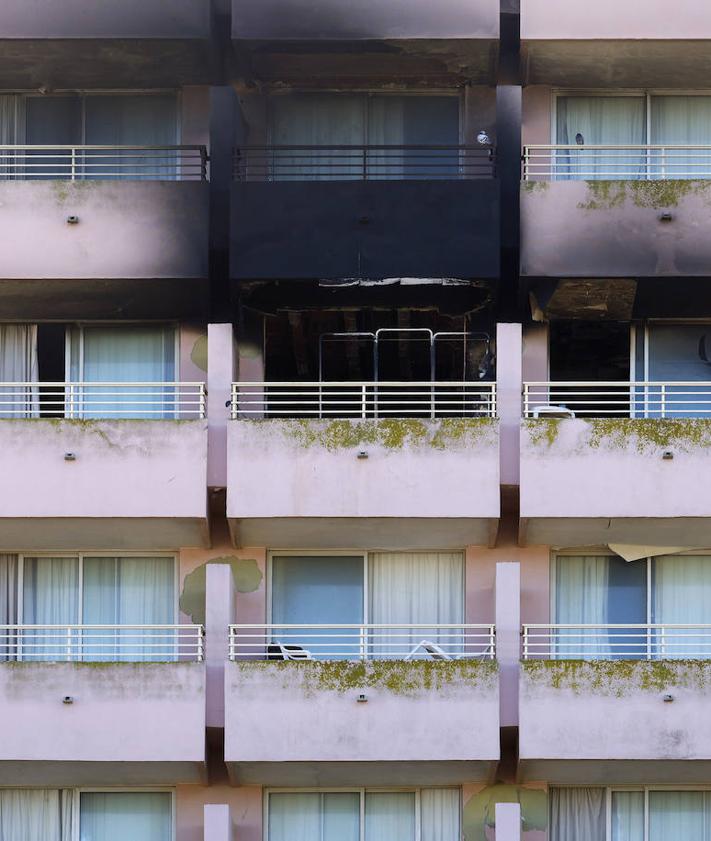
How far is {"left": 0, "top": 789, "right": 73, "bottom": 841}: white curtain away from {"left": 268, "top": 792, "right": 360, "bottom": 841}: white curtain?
2.60 m

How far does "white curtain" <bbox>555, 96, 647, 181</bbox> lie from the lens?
86.9 feet

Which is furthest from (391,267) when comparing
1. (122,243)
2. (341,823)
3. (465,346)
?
(341,823)

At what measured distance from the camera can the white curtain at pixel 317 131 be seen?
86.9 ft

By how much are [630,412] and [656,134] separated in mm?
3867

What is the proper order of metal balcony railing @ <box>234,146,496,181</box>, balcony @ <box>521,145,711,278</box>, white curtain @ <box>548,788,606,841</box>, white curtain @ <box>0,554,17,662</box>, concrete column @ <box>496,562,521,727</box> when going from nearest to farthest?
concrete column @ <box>496,562,521,727</box> < white curtain @ <box>548,788,606,841</box> < balcony @ <box>521,145,711,278</box> < white curtain @ <box>0,554,17,662</box> < metal balcony railing @ <box>234,146,496,181</box>

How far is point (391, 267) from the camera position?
2480cm

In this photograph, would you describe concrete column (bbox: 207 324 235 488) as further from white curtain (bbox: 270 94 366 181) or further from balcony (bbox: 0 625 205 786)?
white curtain (bbox: 270 94 366 181)

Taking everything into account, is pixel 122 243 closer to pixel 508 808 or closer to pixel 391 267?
pixel 391 267

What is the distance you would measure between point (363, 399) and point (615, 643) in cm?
447

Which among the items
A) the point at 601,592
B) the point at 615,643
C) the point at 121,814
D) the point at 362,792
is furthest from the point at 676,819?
the point at 121,814

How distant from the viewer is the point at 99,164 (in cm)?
2631

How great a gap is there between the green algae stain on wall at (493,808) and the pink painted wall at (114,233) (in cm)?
747

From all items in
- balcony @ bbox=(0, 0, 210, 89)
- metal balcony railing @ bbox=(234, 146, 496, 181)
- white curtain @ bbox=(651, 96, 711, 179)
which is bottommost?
metal balcony railing @ bbox=(234, 146, 496, 181)

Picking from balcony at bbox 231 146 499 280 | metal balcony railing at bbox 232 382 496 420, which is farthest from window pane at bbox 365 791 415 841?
balcony at bbox 231 146 499 280
